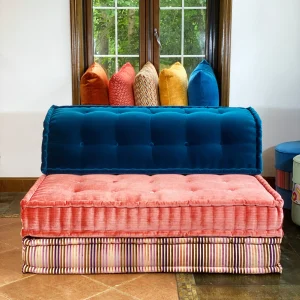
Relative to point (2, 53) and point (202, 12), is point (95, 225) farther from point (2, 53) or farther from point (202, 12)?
point (202, 12)

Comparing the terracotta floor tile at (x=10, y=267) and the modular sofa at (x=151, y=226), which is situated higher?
the modular sofa at (x=151, y=226)

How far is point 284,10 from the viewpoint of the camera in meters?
5.08

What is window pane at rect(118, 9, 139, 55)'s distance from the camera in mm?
5270

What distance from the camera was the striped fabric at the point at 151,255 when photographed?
10.4 ft

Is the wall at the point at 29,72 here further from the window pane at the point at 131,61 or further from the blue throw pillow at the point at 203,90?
the blue throw pillow at the point at 203,90

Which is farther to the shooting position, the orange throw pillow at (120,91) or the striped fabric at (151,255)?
the orange throw pillow at (120,91)

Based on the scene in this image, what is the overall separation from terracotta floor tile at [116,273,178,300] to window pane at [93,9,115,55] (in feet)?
9.10

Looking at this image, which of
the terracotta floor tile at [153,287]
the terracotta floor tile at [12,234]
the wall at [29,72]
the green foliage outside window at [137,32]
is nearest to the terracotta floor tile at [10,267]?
the terracotta floor tile at [12,234]

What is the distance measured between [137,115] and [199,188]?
0.77 m

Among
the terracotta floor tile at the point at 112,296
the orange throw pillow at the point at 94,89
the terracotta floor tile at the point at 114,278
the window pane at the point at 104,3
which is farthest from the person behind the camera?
the window pane at the point at 104,3

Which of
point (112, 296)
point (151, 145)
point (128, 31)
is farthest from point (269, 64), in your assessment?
point (112, 296)

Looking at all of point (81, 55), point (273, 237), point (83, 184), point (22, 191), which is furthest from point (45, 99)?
point (273, 237)

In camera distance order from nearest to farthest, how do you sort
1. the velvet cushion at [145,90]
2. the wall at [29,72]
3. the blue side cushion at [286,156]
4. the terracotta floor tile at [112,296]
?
the terracotta floor tile at [112,296], the blue side cushion at [286,156], the velvet cushion at [145,90], the wall at [29,72]

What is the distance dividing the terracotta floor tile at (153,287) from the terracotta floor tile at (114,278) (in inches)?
1.7
